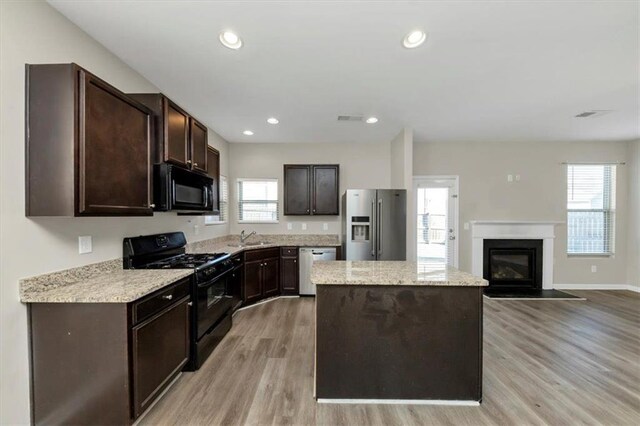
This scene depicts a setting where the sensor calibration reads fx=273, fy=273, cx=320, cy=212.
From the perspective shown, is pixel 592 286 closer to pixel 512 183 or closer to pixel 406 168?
pixel 512 183

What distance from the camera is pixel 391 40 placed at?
2.04 meters

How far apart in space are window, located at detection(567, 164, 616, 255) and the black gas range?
5935mm

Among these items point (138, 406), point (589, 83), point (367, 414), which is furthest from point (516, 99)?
point (138, 406)

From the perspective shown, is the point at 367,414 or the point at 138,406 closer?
the point at 138,406

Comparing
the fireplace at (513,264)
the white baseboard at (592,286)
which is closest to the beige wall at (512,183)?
the white baseboard at (592,286)

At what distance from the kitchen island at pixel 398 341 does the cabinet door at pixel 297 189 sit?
2.87m

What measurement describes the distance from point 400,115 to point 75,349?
12.5 feet

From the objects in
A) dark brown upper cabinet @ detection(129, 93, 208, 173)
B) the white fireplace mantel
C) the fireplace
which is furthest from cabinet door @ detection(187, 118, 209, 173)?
the fireplace

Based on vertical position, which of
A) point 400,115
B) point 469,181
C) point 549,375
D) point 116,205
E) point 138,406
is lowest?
point 549,375

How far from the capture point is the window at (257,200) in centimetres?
502

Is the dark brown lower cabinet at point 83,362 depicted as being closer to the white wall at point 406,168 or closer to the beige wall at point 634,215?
the white wall at point 406,168

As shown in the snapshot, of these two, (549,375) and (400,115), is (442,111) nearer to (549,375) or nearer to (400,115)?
(400,115)

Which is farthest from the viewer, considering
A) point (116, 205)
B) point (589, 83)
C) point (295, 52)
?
point (589, 83)

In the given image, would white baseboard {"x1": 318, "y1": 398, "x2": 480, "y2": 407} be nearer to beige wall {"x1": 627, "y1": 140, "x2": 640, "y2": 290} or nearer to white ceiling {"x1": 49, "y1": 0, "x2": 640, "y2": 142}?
white ceiling {"x1": 49, "y1": 0, "x2": 640, "y2": 142}
